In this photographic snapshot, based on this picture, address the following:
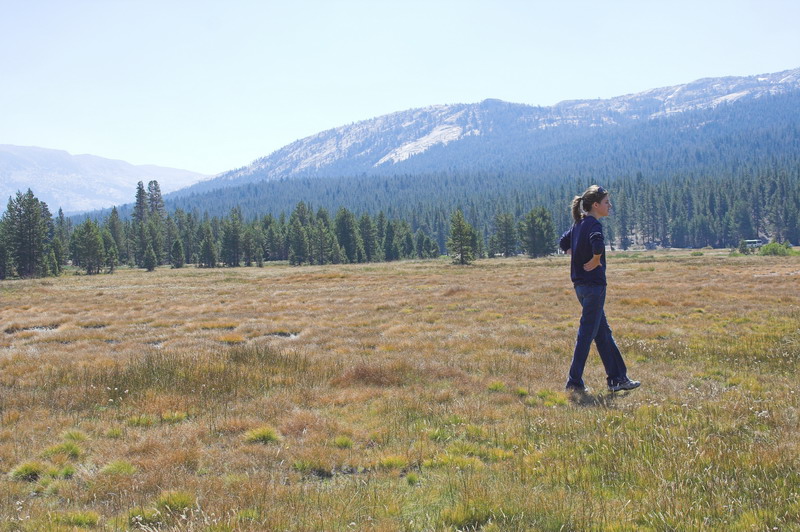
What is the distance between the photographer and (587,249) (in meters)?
7.52

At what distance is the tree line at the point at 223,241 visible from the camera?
7738 cm

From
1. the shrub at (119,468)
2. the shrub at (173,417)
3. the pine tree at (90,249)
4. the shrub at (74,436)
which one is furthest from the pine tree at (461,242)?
the shrub at (119,468)

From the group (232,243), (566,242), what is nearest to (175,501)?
(566,242)

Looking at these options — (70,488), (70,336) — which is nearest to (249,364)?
(70,488)

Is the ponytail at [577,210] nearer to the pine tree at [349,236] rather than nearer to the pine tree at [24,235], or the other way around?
the pine tree at [24,235]

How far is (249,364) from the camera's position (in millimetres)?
10180

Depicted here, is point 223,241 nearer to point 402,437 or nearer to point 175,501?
point 402,437

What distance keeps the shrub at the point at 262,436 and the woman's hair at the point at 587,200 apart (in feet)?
20.2

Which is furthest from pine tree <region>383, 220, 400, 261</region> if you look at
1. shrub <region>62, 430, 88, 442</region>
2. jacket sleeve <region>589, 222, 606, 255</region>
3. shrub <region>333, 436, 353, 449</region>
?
shrub <region>333, 436, 353, 449</region>

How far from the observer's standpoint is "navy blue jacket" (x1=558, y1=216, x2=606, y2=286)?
7.29 metres

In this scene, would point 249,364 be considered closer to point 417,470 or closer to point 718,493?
point 417,470

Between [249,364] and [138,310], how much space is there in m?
18.1

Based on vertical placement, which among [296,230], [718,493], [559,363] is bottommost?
[559,363]

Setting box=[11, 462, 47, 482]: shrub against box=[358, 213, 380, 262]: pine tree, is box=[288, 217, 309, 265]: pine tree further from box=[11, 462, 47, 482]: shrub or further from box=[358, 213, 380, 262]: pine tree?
box=[11, 462, 47, 482]: shrub
